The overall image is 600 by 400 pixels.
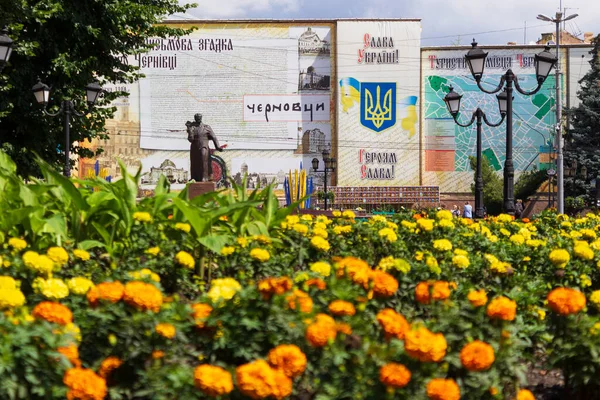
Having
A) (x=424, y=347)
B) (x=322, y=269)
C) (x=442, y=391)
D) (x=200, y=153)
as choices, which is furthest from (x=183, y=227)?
(x=200, y=153)

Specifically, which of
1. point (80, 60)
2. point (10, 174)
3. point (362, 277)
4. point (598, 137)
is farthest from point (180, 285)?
point (598, 137)

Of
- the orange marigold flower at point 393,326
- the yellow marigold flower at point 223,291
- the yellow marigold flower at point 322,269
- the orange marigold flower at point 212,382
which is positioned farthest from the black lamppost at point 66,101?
the orange marigold flower at point 212,382

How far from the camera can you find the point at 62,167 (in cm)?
1830

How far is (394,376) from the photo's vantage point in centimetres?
187

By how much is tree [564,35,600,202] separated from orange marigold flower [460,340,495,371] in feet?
125

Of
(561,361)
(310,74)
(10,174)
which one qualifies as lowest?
(561,361)

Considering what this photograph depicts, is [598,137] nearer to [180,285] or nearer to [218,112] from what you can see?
[218,112]

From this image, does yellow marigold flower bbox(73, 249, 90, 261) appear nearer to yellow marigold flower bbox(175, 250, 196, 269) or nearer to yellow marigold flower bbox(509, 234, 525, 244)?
yellow marigold flower bbox(175, 250, 196, 269)

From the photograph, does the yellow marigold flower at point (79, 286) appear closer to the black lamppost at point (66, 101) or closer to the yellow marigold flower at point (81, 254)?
the yellow marigold flower at point (81, 254)

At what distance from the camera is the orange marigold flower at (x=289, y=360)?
1.90 m

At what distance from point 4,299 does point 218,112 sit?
47.8m

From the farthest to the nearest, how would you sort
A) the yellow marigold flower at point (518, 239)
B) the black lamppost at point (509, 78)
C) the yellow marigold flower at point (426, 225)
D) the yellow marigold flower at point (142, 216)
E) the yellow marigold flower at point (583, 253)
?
1. the black lamppost at point (509, 78)
2. the yellow marigold flower at point (518, 239)
3. the yellow marigold flower at point (426, 225)
4. the yellow marigold flower at point (583, 253)
5. the yellow marigold flower at point (142, 216)

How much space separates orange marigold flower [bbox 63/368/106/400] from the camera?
1.83 metres

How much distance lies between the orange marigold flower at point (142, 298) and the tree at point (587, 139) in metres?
38.3
